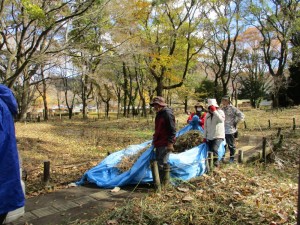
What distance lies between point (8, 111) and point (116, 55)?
38.1 ft

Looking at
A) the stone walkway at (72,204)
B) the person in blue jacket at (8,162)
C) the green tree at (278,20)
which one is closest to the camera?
the person in blue jacket at (8,162)

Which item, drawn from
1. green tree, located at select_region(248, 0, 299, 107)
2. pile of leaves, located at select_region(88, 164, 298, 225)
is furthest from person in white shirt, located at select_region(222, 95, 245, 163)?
green tree, located at select_region(248, 0, 299, 107)

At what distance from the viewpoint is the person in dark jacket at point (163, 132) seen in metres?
5.17

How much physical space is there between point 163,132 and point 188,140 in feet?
8.21

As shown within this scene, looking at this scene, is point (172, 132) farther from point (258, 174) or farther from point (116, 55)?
point (116, 55)

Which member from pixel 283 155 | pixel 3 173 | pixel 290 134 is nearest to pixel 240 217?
pixel 3 173

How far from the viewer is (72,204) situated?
4.82 meters

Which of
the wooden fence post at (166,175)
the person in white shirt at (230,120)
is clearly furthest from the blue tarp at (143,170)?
the person in white shirt at (230,120)

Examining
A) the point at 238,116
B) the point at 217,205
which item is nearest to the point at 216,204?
the point at 217,205

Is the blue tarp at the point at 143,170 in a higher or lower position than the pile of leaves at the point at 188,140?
lower

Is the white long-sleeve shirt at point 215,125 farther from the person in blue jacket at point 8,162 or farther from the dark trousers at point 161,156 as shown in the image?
the person in blue jacket at point 8,162

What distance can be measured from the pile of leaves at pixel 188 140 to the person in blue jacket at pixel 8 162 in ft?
19.1

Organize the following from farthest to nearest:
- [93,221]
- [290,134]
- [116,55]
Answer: [116,55] → [290,134] → [93,221]

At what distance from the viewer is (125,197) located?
16.4ft
